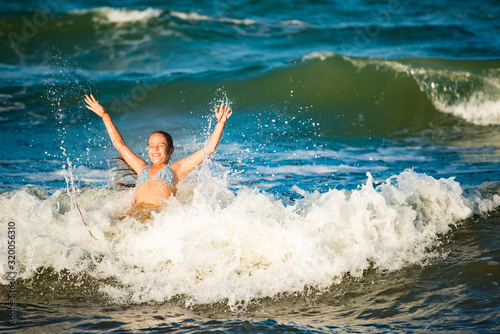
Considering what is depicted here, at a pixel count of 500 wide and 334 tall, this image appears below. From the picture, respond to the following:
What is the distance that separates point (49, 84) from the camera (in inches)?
444

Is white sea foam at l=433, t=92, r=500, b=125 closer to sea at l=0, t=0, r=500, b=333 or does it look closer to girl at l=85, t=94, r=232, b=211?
sea at l=0, t=0, r=500, b=333

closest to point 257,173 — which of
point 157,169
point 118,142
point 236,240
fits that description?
point 157,169

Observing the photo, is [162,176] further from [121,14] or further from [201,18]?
[121,14]

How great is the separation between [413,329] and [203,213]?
212cm

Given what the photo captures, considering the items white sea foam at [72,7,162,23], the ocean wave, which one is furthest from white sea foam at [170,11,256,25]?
the ocean wave

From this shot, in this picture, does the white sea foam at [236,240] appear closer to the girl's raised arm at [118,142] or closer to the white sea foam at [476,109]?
the girl's raised arm at [118,142]

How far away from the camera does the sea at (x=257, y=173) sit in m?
3.90

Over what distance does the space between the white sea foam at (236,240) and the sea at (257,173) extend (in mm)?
19

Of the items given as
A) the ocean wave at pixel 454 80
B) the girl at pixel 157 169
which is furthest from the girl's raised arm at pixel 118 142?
the ocean wave at pixel 454 80

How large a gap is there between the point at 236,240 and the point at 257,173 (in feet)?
8.21

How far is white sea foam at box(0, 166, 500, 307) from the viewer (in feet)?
13.8

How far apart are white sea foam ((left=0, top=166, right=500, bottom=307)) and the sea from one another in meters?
0.02

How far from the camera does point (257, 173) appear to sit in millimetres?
6953

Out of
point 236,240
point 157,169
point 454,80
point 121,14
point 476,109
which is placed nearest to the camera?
point 236,240
